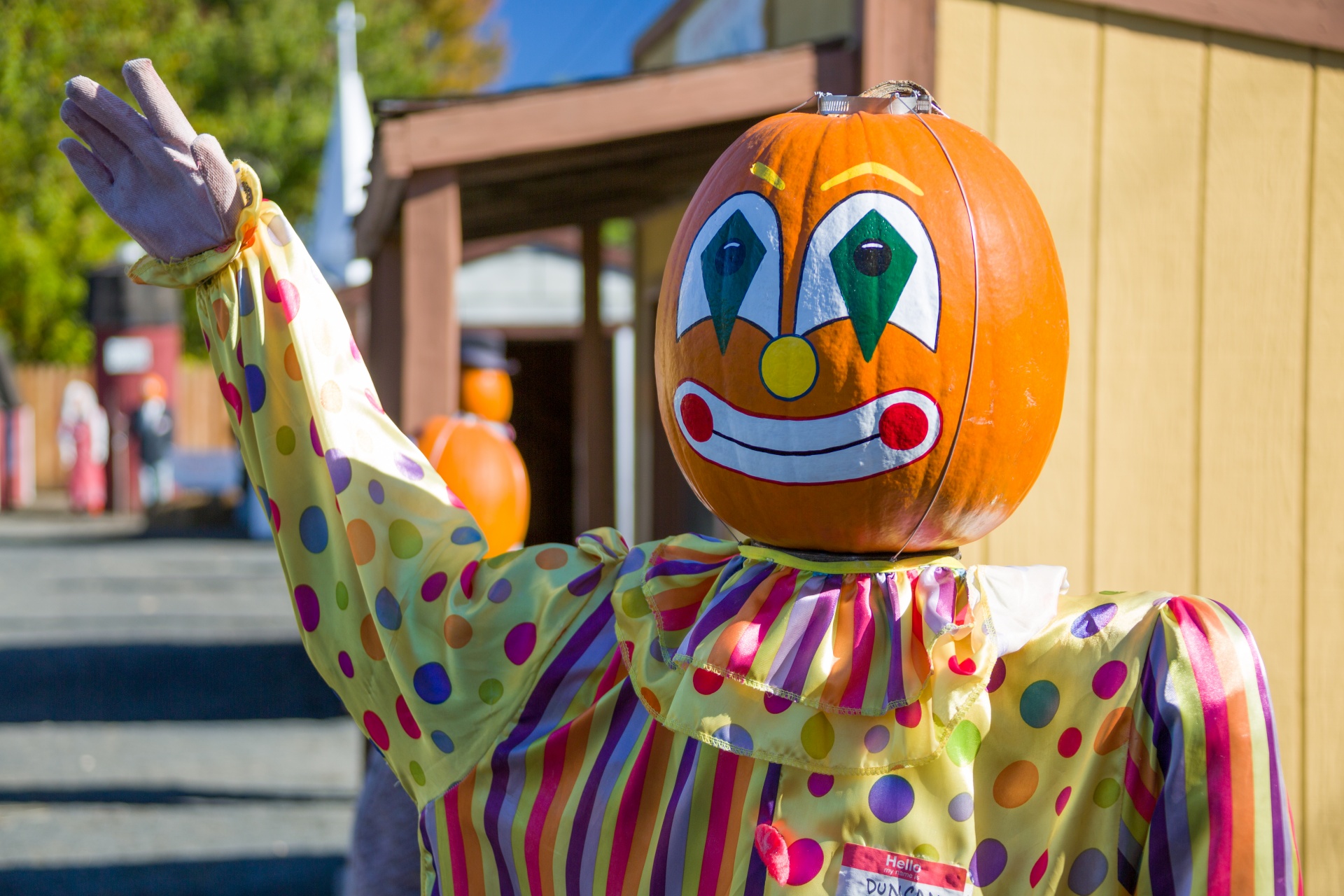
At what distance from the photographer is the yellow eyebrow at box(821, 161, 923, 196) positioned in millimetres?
1225

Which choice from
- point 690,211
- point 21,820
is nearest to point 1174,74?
point 690,211

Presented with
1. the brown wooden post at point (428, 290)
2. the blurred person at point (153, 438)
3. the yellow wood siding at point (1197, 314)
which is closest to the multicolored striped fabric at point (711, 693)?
the brown wooden post at point (428, 290)

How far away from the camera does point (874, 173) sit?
1229 mm

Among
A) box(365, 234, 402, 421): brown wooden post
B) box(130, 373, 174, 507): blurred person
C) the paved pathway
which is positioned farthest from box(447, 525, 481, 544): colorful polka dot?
box(130, 373, 174, 507): blurred person

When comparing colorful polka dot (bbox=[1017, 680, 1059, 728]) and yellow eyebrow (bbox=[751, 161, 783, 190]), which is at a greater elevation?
yellow eyebrow (bbox=[751, 161, 783, 190])

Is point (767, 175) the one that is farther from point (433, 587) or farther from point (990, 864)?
point (990, 864)

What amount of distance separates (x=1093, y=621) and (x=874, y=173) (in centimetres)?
54

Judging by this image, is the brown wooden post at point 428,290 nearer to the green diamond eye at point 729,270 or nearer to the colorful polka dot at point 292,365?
the colorful polka dot at point 292,365

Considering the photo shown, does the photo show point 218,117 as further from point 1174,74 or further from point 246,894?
point 1174,74

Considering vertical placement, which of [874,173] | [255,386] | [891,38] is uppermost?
[891,38]

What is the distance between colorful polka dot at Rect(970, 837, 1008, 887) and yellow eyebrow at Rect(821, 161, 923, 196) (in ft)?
2.33

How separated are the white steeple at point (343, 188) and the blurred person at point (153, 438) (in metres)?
9.72

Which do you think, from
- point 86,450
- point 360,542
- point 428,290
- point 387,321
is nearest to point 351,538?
point 360,542

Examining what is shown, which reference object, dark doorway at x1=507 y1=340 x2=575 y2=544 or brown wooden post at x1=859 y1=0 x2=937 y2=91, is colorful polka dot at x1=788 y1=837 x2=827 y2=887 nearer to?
brown wooden post at x1=859 y1=0 x2=937 y2=91
